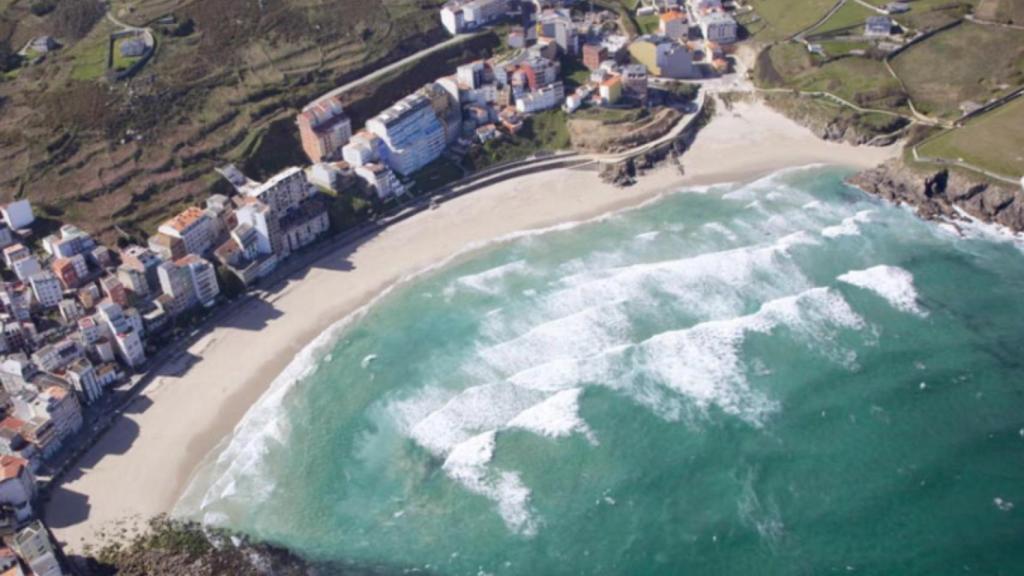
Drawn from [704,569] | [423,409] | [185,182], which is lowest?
[704,569]

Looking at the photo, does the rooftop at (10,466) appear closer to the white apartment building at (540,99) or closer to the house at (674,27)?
the white apartment building at (540,99)

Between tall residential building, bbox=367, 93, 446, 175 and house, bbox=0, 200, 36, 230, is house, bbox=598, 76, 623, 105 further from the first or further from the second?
house, bbox=0, 200, 36, 230

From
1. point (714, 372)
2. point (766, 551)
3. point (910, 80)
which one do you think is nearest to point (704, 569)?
point (766, 551)

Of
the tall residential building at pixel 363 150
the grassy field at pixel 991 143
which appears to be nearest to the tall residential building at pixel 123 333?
the tall residential building at pixel 363 150

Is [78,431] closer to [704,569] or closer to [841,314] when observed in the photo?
[704,569]

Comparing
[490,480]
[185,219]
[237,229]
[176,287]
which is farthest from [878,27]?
[176,287]

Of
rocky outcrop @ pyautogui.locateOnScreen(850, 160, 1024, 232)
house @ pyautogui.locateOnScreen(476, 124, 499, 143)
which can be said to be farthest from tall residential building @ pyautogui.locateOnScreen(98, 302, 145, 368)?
rocky outcrop @ pyautogui.locateOnScreen(850, 160, 1024, 232)
